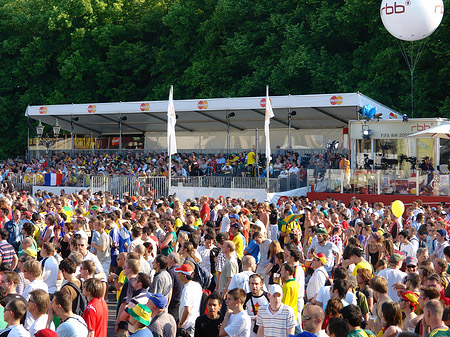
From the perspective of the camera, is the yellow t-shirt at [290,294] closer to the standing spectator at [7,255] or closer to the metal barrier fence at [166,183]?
the standing spectator at [7,255]

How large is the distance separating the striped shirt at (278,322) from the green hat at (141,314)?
4.51 ft

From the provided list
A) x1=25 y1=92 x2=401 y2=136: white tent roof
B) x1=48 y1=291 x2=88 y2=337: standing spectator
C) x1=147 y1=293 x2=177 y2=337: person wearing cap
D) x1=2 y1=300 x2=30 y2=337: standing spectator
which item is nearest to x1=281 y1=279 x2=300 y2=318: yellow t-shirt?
x1=147 y1=293 x2=177 y2=337: person wearing cap

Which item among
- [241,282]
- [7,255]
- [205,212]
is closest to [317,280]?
[241,282]

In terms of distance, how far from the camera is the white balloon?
2375 centimetres

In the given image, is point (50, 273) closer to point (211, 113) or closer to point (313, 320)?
point (313, 320)

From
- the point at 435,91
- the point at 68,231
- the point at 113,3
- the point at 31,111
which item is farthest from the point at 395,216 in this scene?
the point at 113,3

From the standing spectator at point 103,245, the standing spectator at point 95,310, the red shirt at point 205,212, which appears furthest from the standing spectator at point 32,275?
the red shirt at point 205,212

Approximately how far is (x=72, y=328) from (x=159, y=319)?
3.14 ft

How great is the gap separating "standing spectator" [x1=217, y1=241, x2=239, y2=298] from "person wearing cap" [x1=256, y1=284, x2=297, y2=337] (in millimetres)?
2462

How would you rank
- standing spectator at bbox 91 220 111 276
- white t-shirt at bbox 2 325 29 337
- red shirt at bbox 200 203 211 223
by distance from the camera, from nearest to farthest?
white t-shirt at bbox 2 325 29 337, standing spectator at bbox 91 220 111 276, red shirt at bbox 200 203 211 223

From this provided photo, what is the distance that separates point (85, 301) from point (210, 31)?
3918cm

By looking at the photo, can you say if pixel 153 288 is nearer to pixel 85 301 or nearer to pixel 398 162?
pixel 85 301

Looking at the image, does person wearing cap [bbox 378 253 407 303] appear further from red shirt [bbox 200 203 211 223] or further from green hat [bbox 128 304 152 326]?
red shirt [bbox 200 203 211 223]

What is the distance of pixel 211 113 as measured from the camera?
115 ft
